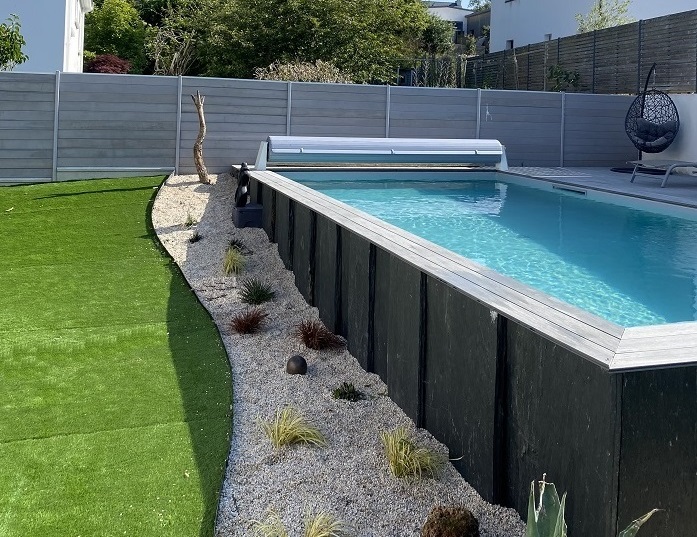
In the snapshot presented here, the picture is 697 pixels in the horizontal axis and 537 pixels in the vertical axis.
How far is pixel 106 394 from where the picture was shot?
420 cm

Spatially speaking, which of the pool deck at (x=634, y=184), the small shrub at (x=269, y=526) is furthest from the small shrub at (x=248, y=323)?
the pool deck at (x=634, y=184)

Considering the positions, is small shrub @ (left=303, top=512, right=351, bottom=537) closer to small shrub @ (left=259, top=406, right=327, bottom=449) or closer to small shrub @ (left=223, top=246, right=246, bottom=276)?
small shrub @ (left=259, top=406, right=327, bottom=449)

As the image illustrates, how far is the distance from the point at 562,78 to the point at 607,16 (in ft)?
10.7

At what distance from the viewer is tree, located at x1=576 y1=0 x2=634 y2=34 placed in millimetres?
19047

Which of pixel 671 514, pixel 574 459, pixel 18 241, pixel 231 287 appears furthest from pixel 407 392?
pixel 18 241

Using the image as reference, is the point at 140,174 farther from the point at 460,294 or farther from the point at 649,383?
the point at 649,383

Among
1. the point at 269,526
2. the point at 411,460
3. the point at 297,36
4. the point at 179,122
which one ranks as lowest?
the point at 269,526

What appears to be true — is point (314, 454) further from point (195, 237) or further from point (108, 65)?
point (108, 65)

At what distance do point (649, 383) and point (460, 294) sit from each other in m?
1.08

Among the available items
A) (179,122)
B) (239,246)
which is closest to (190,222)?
(239,246)

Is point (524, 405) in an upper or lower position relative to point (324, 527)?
upper

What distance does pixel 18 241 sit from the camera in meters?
8.08

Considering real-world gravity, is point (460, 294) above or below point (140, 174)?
below

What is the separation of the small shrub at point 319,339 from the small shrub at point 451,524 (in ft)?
7.63
